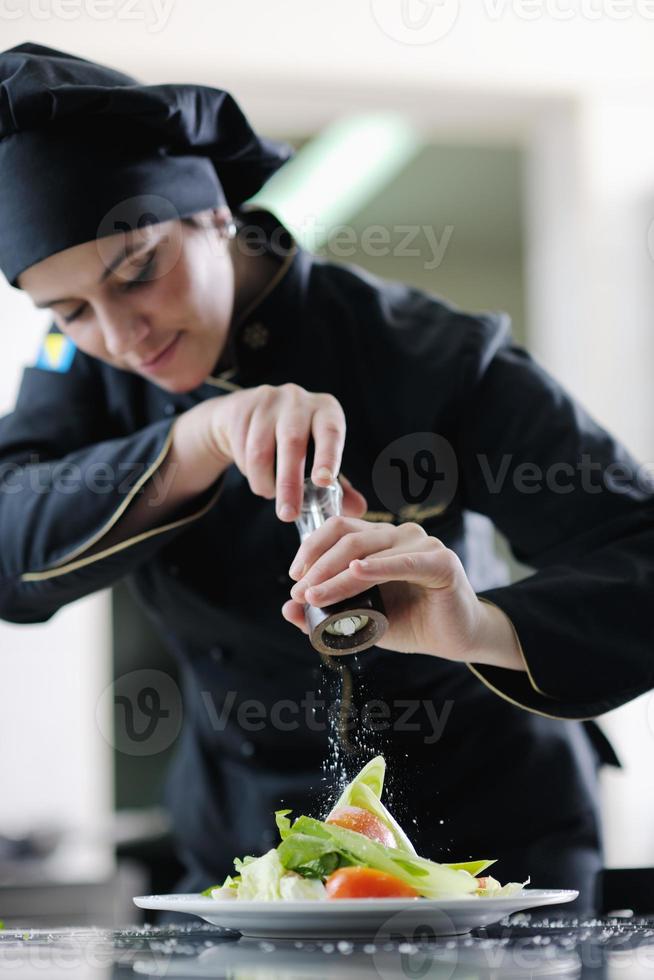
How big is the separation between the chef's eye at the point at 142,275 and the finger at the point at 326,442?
0.81ft

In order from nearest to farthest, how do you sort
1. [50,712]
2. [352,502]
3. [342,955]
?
[342,955] < [352,502] < [50,712]

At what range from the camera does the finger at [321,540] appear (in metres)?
0.88

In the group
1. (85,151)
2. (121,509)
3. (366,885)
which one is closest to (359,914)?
(366,885)

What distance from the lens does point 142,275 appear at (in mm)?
1119

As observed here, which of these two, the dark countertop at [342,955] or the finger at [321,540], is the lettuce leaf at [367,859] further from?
the finger at [321,540]

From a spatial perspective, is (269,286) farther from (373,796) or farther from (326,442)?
(373,796)

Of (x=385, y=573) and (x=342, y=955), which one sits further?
(x=385, y=573)

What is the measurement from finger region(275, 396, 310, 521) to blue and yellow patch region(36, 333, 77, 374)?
468 mm

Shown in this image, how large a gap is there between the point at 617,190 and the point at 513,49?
51 cm

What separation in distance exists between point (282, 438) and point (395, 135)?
2997 mm

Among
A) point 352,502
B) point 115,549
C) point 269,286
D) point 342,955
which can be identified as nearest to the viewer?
point 342,955

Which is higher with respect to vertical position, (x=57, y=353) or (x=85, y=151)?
(x=85, y=151)

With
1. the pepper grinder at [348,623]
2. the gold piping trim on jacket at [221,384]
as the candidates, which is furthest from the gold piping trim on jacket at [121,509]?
the pepper grinder at [348,623]

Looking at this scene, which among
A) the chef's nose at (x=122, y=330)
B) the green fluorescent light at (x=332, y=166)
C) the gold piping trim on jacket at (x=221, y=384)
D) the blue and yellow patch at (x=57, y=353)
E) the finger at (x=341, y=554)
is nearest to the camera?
the finger at (x=341, y=554)
